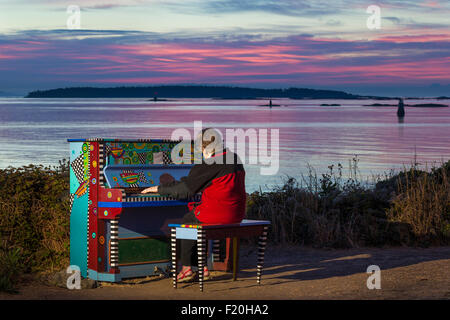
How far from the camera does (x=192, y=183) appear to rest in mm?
8938

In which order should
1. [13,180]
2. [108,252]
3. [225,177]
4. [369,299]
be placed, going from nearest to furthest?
[369,299], [225,177], [108,252], [13,180]

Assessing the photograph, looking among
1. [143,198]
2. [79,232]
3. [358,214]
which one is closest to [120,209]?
[143,198]

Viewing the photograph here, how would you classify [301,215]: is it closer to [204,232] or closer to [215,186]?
[215,186]

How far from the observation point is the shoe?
374 inches

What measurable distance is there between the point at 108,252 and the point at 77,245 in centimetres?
58

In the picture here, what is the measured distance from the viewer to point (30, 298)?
8742mm

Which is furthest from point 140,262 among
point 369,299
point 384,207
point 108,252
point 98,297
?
point 384,207

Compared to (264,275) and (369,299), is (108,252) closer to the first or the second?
(264,275)

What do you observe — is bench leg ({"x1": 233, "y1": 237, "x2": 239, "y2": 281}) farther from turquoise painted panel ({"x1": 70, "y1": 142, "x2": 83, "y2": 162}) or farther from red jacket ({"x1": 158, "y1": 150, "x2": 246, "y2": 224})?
turquoise painted panel ({"x1": 70, "y1": 142, "x2": 83, "y2": 162})

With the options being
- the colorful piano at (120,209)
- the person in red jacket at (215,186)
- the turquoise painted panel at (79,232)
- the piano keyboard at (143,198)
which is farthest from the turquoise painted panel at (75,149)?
the person in red jacket at (215,186)

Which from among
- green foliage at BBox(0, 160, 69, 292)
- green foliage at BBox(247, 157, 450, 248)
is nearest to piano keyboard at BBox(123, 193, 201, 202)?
green foliage at BBox(0, 160, 69, 292)

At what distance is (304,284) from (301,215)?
409cm

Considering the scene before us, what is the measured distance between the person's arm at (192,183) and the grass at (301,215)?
2.09 meters

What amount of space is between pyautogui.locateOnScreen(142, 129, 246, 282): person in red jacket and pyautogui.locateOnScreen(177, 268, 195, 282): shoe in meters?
0.74
